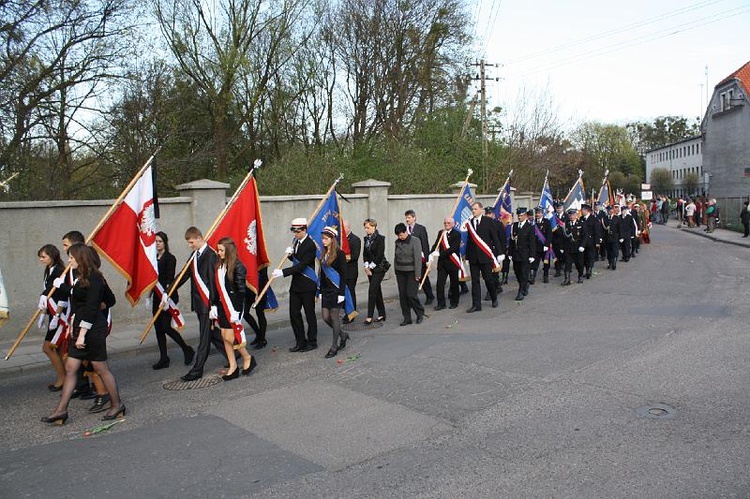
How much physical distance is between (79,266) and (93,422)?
150 cm

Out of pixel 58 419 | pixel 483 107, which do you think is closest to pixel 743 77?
pixel 483 107

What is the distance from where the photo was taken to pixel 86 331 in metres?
6.14

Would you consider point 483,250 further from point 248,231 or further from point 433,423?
point 433,423

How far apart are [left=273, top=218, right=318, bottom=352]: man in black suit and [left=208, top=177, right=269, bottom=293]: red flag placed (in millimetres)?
600

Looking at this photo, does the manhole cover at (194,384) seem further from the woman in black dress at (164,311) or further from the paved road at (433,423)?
the woman in black dress at (164,311)

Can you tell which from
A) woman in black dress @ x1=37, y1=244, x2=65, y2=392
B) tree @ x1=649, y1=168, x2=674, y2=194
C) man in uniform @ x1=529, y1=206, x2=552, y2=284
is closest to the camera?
woman in black dress @ x1=37, y1=244, x2=65, y2=392

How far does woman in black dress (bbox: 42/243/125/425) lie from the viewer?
20.1ft

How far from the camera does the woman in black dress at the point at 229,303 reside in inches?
297

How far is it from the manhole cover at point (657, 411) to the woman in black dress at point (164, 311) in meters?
5.56

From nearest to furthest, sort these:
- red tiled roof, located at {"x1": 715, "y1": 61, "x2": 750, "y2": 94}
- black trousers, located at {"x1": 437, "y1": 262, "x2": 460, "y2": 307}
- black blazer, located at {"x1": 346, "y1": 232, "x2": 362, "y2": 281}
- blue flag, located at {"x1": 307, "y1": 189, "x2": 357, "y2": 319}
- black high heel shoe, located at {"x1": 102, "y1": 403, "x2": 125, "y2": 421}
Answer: black high heel shoe, located at {"x1": 102, "y1": 403, "x2": 125, "y2": 421} → blue flag, located at {"x1": 307, "y1": 189, "x2": 357, "y2": 319} → black blazer, located at {"x1": 346, "y1": 232, "x2": 362, "y2": 281} → black trousers, located at {"x1": 437, "y1": 262, "x2": 460, "y2": 307} → red tiled roof, located at {"x1": 715, "y1": 61, "x2": 750, "y2": 94}

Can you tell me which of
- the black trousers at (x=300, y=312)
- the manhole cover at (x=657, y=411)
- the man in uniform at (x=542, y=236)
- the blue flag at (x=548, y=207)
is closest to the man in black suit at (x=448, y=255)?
the black trousers at (x=300, y=312)

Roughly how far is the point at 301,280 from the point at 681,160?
79.6m

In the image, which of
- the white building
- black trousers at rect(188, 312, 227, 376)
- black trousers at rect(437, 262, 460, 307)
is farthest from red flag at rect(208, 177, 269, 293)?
the white building

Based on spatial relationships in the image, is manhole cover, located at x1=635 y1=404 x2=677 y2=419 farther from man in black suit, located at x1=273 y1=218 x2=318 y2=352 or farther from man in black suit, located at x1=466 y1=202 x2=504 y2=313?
man in black suit, located at x1=466 y1=202 x2=504 y2=313
